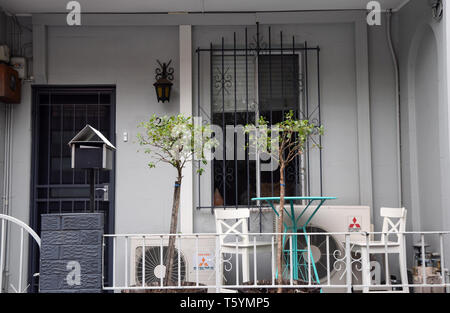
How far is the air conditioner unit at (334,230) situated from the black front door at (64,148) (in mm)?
2105

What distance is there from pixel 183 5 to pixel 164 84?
2.83 feet

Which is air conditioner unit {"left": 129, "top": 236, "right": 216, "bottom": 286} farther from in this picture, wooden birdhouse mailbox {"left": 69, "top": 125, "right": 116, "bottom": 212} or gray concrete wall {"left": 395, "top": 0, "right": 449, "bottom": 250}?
gray concrete wall {"left": 395, "top": 0, "right": 449, "bottom": 250}

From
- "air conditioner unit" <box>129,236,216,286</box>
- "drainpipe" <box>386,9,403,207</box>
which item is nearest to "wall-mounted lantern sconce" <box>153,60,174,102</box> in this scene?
"air conditioner unit" <box>129,236,216,286</box>

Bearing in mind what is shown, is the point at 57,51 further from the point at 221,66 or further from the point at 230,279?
the point at 230,279

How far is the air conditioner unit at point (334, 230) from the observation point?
5.20 metres

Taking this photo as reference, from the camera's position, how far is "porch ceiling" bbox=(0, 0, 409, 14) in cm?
543

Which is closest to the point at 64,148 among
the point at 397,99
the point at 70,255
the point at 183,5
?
the point at 183,5

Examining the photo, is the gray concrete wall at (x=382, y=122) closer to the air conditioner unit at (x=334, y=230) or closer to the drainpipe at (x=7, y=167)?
the air conditioner unit at (x=334, y=230)

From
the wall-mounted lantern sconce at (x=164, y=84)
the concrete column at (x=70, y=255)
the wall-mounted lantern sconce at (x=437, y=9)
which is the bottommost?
the concrete column at (x=70, y=255)

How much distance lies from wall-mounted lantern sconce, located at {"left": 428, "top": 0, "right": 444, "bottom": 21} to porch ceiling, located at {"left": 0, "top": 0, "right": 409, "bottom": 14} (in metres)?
0.81

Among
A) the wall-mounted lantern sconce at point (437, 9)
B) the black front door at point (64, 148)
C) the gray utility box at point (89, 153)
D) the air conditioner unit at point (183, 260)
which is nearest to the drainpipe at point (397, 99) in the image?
the wall-mounted lantern sconce at point (437, 9)

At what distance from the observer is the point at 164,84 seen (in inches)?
222

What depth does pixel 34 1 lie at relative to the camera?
211 inches

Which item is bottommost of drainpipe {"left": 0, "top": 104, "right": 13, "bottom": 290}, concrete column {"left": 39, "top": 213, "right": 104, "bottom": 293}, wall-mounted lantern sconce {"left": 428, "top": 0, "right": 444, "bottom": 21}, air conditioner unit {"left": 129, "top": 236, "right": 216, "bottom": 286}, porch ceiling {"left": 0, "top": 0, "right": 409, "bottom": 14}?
air conditioner unit {"left": 129, "top": 236, "right": 216, "bottom": 286}
